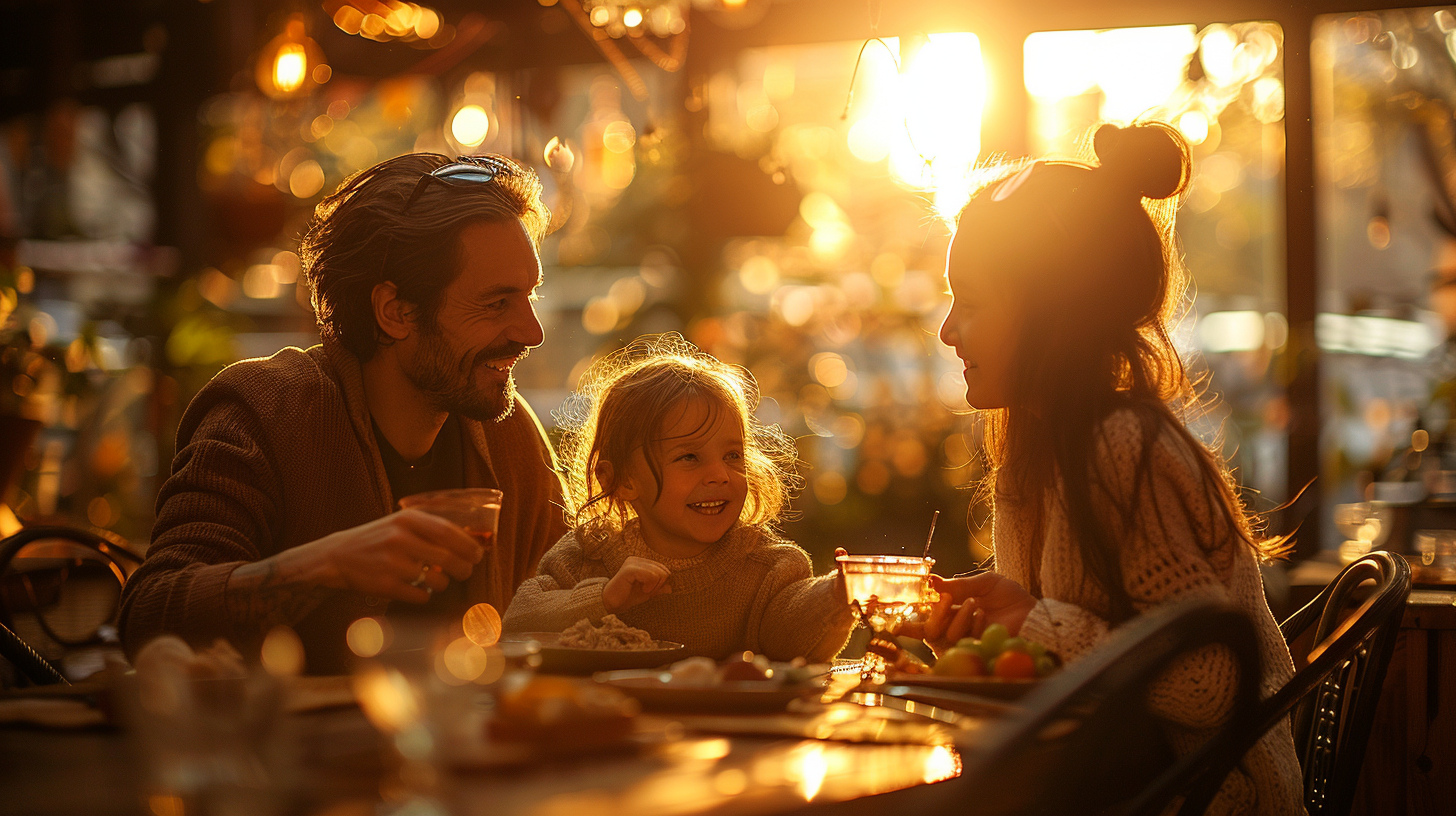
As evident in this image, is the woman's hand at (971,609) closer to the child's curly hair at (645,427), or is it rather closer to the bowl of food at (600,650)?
the bowl of food at (600,650)

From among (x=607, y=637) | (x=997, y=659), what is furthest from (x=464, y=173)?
(x=997, y=659)

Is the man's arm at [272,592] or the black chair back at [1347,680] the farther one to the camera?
the man's arm at [272,592]

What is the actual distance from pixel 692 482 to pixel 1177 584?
2.97 feet

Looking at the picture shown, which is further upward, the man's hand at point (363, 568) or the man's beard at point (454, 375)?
the man's beard at point (454, 375)

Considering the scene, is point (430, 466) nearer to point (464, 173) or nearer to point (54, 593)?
point (464, 173)

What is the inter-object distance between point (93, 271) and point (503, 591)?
5814mm

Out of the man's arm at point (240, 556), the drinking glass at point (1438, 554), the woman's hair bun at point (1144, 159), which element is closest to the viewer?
the man's arm at point (240, 556)

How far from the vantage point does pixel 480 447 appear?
8.05 ft

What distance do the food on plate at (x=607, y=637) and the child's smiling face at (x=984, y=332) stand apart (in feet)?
2.09

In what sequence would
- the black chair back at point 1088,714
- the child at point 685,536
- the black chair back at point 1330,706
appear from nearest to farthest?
the black chair back at point 1088,714 → the black chair back at point 1330,706 → the child at point 685,536

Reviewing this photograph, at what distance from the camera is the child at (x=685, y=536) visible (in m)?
2.17

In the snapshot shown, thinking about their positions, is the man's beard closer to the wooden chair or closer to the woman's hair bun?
the wooden chair

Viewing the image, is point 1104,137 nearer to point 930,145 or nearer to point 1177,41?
point 930,145

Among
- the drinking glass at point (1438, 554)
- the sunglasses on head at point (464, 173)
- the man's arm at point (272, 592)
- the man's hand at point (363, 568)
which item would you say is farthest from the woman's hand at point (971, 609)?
the drinking glass at point (1438, 554)
